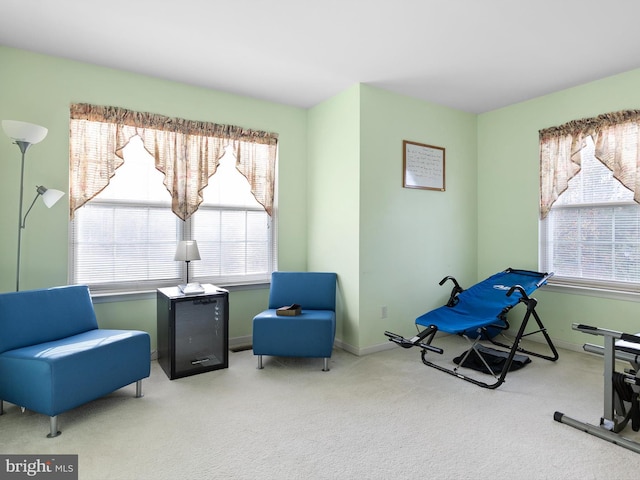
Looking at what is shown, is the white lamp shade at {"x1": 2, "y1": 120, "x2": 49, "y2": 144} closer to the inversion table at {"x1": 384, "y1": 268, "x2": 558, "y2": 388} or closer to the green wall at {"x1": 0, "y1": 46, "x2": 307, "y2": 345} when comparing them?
the green wall at {"x1": 0, "y1": 46, "x2": 307, "y2": 345}

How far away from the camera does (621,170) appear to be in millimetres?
3436

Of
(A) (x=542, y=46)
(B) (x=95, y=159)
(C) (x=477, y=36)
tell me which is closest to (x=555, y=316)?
(A) (x=542, y=46)

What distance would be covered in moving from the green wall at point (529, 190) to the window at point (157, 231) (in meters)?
2.62

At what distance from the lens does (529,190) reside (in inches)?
165

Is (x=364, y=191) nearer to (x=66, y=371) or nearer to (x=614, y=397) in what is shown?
(x=614, y=397)

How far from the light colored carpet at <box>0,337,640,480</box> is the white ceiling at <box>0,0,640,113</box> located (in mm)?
2643

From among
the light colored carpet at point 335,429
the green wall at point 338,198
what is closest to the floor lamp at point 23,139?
the light colored carpet at point 335,429

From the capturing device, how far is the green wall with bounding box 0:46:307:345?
9.84 feet

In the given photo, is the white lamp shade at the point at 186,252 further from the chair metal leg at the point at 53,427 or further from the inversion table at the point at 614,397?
the inversion table at the point at 614,397

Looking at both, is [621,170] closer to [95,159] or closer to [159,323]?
[159,323]

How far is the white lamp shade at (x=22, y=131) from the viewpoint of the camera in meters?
2.55

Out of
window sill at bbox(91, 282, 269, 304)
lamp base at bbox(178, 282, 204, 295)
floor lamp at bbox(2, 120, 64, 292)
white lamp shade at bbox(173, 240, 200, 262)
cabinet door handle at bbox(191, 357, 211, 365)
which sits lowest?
cabinet door handle at bbox(191, 357, 211, 365)

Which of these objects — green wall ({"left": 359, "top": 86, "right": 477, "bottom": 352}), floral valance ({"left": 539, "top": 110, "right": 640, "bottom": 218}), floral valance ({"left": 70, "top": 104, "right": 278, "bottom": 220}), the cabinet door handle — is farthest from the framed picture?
the cabinet door handle

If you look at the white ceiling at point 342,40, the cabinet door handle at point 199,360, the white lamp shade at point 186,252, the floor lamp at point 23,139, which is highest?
the white ceiling at point 342,40
